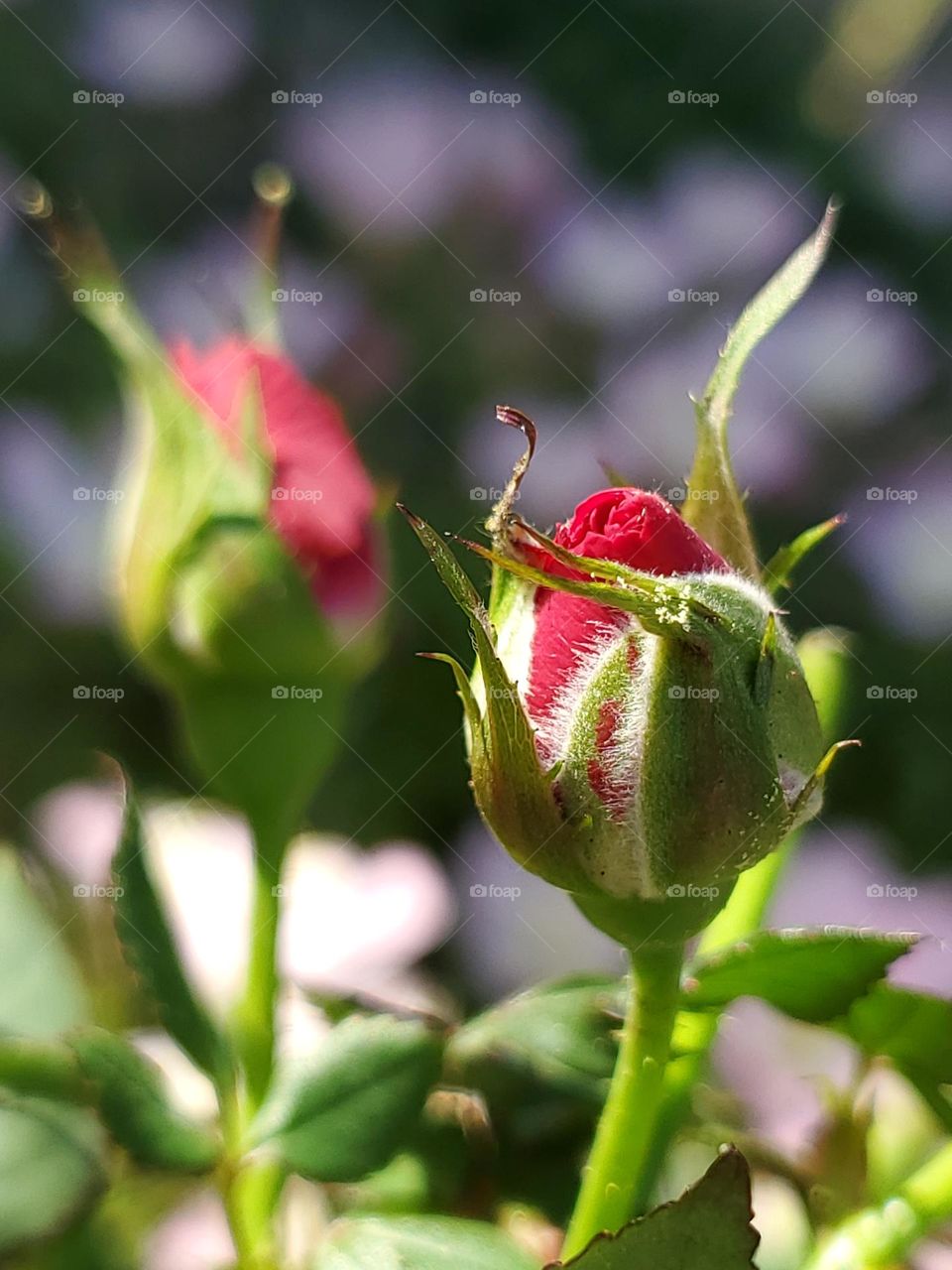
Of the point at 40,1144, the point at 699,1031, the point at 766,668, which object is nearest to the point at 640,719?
the point at 766,668

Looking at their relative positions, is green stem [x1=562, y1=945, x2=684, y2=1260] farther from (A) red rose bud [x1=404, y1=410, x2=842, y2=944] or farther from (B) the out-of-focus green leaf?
(B) the out-of-focus green leaf

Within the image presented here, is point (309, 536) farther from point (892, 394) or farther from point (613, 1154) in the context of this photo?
point (892, 394)

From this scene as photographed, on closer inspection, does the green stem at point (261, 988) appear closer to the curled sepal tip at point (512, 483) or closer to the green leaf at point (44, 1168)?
the green leaf at point (44, 1168)

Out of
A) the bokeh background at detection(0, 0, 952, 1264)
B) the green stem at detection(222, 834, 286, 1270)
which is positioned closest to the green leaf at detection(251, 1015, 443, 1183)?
the green stem at detection(222, 834, 286, 1270)

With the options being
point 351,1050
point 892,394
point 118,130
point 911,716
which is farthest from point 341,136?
point 351,1050

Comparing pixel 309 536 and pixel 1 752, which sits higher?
pixel 309 536

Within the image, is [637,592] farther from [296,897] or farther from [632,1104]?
[296,897]
